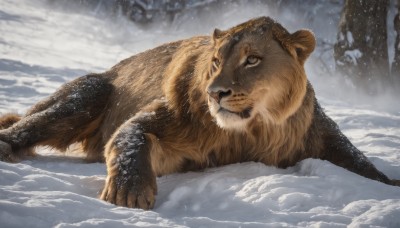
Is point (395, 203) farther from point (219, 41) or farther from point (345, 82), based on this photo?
point (345, 82)

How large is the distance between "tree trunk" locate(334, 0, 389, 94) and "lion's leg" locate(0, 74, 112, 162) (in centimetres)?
578

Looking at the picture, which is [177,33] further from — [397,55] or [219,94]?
[219,94]

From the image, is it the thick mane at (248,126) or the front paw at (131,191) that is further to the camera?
the thick mane at (248,126)

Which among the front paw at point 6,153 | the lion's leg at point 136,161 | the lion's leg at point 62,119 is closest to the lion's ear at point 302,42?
the lion's leg at point 136,161

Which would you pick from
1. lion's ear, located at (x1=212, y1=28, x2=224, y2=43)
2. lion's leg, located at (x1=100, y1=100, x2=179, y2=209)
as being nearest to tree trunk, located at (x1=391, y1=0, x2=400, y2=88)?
lion's ear, located at (x1=212, y1=28, x2=224, y2=43)

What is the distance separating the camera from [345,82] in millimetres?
10242

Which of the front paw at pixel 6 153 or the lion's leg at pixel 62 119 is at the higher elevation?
the lion's leg at pixel 62 119

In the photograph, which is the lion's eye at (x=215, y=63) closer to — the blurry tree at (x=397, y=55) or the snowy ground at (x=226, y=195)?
the snowy ground at (x=226, y=195)

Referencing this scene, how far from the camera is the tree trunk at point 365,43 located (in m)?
9.47

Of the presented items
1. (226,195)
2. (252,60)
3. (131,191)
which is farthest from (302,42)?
(131,191)

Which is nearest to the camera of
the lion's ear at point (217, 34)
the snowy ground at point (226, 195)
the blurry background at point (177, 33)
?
the snowy ground at point (226, 195)

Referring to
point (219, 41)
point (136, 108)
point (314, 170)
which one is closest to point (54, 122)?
point (136, 108)

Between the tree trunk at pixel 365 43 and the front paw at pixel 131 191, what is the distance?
7.11 meters

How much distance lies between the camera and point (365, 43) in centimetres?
963
